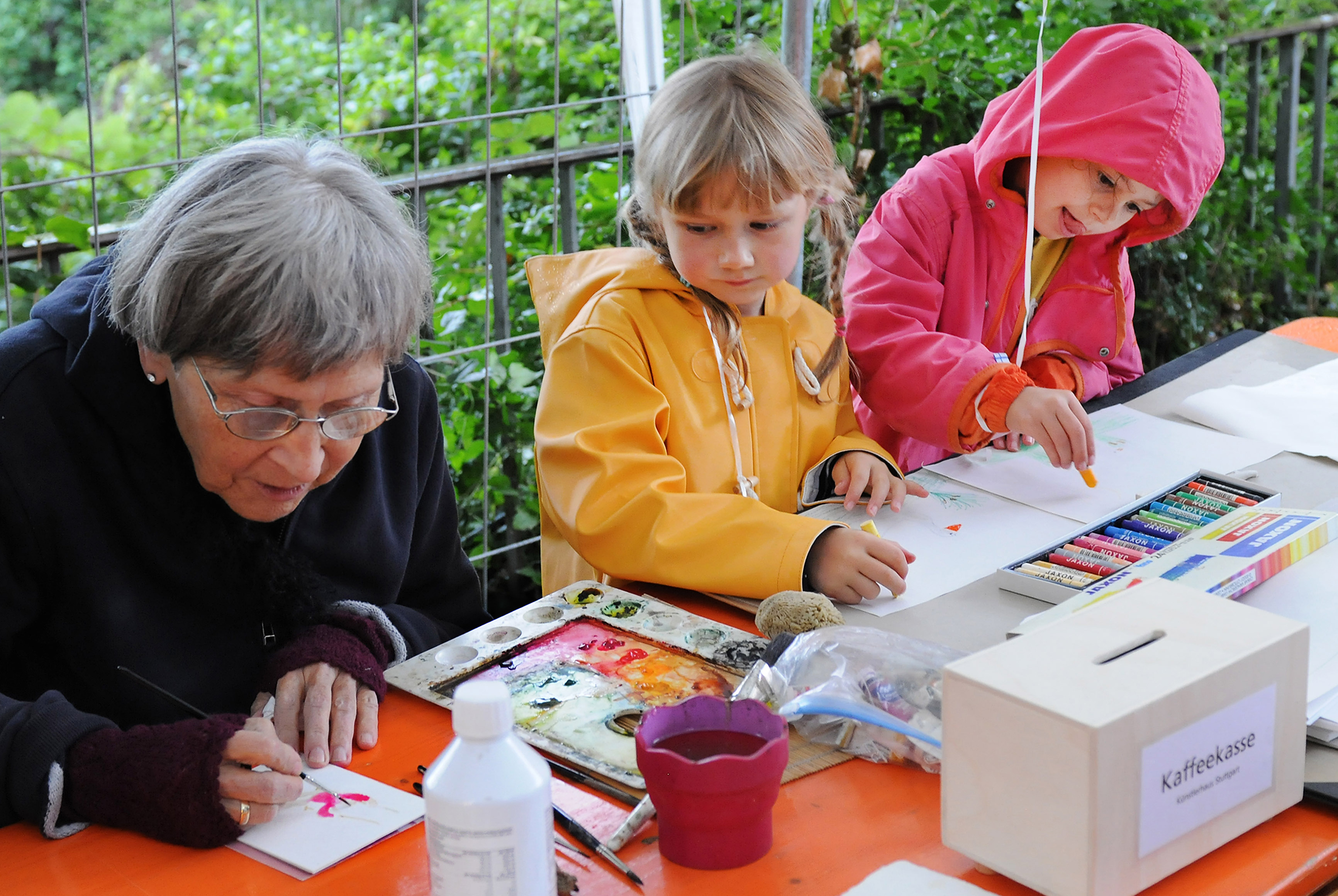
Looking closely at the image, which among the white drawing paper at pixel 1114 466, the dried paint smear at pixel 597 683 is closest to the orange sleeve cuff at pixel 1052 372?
the white drawing paper at pixel 1114 466

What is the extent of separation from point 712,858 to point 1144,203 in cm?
154

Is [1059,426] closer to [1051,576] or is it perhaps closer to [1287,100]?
[1051,576]

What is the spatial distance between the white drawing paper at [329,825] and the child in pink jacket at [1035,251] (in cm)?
114

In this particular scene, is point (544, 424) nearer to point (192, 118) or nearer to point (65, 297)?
point (65, 297)

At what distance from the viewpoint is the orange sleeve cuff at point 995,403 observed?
190cm

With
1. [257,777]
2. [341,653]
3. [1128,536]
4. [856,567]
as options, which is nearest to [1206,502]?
[1128,536]

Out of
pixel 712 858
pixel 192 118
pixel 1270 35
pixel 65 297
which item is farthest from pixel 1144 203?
pixel 192 118

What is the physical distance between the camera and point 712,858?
986 mm

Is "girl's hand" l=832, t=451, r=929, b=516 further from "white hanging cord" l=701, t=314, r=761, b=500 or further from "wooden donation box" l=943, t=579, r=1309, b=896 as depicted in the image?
"wooden donation box" l=943, t=579, r=1309, b=896

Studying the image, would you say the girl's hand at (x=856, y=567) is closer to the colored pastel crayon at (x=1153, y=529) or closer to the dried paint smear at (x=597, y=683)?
the dried paint smear at (x=597, y=683)

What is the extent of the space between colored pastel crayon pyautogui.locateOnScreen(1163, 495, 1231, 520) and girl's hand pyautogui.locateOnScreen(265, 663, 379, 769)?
1.10 m

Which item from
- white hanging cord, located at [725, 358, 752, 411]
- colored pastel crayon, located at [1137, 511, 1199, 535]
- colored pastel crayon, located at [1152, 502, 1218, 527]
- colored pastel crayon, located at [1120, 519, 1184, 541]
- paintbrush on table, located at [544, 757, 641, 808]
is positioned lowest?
paintbrush on table, located at [544, 757, 641, 808]

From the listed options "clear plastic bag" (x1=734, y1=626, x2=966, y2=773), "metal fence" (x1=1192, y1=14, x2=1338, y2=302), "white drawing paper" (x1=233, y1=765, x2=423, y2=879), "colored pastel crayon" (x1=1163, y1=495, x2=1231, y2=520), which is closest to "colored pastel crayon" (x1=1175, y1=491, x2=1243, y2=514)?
"colored pastel crayon" (x1=1163, y1=495, x2=1231, y2=520)

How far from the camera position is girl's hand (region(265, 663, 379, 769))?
45.9 inches
